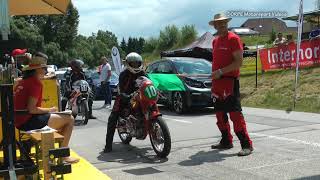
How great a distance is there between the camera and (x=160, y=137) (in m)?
8.27

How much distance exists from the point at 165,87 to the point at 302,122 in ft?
16.2

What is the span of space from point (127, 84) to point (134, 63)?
1.21 ft

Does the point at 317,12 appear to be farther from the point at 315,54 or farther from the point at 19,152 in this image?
the point at 19,152

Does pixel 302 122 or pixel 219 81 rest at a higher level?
pixel 219 81

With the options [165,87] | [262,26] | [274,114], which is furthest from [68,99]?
[262,26]

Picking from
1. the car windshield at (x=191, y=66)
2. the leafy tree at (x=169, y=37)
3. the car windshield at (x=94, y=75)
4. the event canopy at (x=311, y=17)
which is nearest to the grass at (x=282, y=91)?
the car windshield at (x=191, y=66)

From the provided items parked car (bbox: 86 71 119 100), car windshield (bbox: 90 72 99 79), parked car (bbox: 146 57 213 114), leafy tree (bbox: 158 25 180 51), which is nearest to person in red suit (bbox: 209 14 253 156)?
parked car (bbox: 146 57 213 114)

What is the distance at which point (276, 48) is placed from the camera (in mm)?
20047

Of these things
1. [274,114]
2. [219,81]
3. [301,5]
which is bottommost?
[274,114]

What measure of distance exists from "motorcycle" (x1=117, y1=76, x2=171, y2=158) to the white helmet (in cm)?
26

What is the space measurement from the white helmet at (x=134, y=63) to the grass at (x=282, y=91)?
251 inches

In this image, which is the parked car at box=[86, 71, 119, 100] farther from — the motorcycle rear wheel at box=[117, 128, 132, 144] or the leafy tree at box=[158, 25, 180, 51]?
the leafy tree at box=[158, 25, 180, 51]

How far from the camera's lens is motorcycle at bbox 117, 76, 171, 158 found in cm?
816

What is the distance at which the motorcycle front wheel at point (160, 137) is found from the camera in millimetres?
8031
